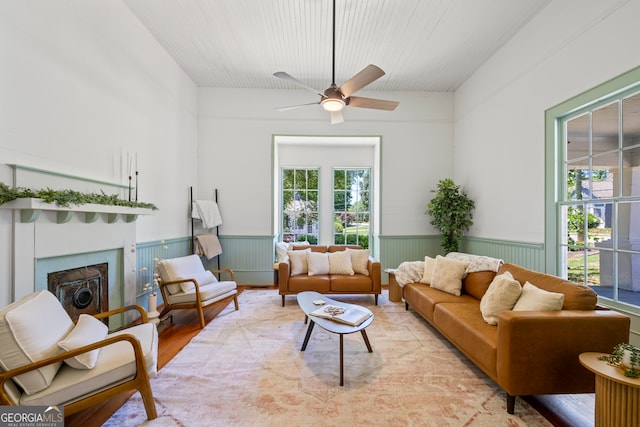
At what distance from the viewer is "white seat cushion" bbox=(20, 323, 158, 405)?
5.00 ft

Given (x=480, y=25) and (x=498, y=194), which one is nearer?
(x=480, y=25)

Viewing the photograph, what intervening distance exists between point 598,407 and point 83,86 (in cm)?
462

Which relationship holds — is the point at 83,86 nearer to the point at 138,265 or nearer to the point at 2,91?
the point at 2,91

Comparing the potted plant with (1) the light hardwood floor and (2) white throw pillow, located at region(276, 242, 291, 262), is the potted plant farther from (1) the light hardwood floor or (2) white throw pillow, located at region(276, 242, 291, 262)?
(1) the light hardwood floor

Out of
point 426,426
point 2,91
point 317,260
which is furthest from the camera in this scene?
point 317,260

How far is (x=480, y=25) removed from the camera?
348cm

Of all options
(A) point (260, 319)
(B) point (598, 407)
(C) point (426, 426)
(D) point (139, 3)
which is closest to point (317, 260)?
(A) point (260, 319)

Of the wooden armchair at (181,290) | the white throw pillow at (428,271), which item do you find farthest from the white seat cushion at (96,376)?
the white throw pillow at (428,271)

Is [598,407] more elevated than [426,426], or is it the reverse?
[598,407]

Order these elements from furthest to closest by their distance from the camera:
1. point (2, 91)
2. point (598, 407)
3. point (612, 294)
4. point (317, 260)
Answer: point (317, 260) < point (612, 294) < point (2, 91) < point (598, 407)

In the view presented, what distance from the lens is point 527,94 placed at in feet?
11.4

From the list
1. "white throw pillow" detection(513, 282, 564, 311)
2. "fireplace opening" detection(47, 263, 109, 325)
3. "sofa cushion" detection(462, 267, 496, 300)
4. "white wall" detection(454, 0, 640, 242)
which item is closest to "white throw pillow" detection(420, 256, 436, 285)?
"sofa cushion" detection(462, 267, 496, 300)

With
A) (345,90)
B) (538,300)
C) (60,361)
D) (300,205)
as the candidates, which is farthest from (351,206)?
(60,361)

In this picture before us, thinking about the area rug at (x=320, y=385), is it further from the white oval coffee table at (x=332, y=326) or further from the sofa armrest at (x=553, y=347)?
the sofa armrest at (x=553, y=347)
